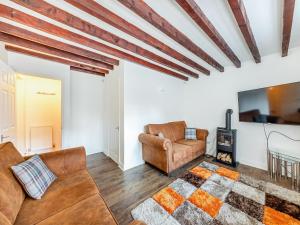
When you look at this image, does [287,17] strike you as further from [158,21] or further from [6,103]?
[6,103]

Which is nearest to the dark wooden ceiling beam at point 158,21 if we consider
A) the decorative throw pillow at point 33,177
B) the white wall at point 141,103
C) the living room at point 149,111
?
the living room at point 149,111

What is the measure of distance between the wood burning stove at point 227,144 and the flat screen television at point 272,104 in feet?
1.12

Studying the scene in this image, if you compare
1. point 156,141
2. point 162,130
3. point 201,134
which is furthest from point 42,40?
point 201,134

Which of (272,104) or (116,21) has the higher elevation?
(116,21)

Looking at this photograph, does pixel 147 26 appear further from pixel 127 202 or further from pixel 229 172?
pixel 229 172

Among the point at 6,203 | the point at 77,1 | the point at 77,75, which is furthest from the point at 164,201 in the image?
the point at 77,75

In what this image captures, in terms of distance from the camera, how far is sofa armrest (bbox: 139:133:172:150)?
8.08 feet

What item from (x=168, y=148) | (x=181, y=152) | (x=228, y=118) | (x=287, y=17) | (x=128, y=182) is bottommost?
(x=128, y=182)

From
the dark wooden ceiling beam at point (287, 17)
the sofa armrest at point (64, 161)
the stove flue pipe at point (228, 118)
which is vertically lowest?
the sofa armrest at point (64, 161)

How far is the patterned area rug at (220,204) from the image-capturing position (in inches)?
60.2

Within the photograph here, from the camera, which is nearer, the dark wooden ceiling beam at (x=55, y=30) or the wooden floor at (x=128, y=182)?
the dark wooden ceiling beam at (x=55, y=30)

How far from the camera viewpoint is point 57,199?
1203 millimetres

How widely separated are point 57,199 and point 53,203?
2.0 inches

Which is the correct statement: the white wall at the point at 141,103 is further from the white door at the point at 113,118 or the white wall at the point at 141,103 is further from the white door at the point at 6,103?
the white door at the point at 6,103
